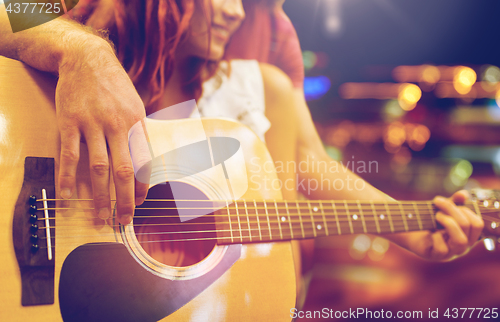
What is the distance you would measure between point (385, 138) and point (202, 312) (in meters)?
6.60

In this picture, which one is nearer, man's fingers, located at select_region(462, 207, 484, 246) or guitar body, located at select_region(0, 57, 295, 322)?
guitar body, located at select_region(0, 57, 295, 322)

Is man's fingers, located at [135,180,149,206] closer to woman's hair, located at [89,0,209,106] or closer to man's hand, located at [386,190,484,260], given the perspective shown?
woman's hair, located at [89,0,209,106]

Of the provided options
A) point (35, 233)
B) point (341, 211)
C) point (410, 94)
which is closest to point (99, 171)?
point (35, 233)

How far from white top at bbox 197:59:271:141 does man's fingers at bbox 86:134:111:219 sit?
0.46 metres

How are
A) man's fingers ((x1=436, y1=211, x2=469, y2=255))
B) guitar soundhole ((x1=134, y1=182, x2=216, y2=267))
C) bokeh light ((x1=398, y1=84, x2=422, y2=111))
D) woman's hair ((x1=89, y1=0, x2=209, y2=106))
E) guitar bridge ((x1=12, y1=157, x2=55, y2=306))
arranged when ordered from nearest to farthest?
guitar bridge ((x1=12, y1=157, x2=55, y2=306))
guitar soundhole ((x1=134, y1=182, x2=216, y2=267))
woman's hair ((x1=89, y1=0, x2=209, y2=106))
man's fingers ((x1=436, y1=211, x2=469, y2=255))
bokeh light ((x1=398, y1=84, x2=422, y2=111))

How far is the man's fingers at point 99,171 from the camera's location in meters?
0.48

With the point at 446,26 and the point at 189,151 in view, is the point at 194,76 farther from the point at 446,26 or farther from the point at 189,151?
the point at 446,26

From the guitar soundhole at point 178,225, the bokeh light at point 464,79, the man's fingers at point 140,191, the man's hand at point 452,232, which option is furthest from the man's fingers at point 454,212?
the bokeh light at point 464,79

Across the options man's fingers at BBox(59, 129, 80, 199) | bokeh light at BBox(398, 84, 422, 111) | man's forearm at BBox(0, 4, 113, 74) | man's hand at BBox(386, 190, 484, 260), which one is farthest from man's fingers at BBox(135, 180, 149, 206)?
bokeh light at BBox(398, 84, 422, 111)

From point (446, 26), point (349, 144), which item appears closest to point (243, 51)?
point (446, 26)

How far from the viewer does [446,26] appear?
1876mm

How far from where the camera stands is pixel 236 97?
3.21ft

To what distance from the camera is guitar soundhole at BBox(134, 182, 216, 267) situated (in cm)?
62

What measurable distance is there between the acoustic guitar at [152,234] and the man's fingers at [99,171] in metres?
0.05
